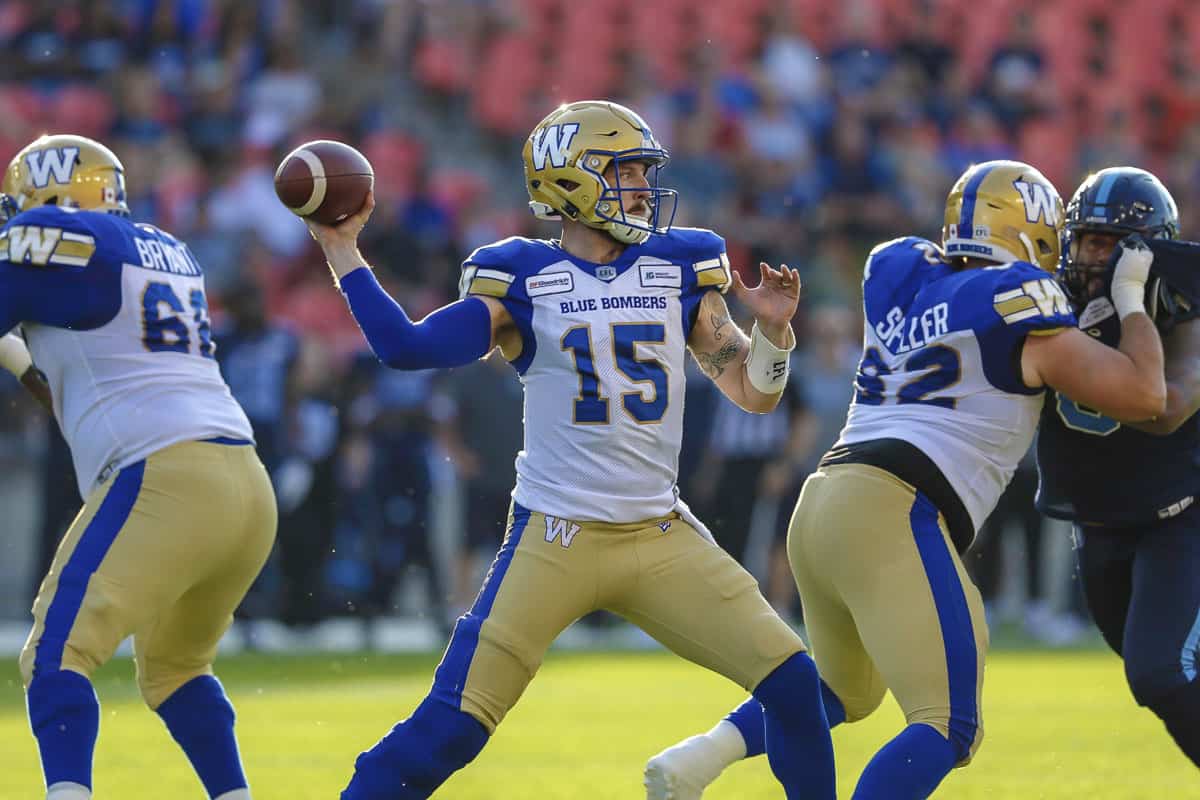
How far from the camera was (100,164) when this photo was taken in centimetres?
504

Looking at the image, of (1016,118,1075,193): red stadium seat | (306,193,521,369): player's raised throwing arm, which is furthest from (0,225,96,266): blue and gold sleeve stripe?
(1016,118,1075,193): red stadium seat

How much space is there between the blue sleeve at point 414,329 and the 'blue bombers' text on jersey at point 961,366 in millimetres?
1041

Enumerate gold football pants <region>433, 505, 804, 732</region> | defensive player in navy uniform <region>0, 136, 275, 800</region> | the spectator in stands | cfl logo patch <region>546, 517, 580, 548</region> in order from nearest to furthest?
gold football pants <region>433, 505, 804, 732</region>, cfl logo patch <region>546, 517, 580, 548</region>, defensive player in navy uniform <region>0, 136, 275, 800</region>, the spectator in stands

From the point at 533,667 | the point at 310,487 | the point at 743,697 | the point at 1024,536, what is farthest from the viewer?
the point at 1024,536

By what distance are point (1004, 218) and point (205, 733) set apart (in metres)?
2.55

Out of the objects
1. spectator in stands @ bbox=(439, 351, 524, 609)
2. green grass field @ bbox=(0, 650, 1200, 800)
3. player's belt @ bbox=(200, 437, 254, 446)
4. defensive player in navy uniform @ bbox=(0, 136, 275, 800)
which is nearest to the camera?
defensive player in navy uniform @ bbox=(0, 136, 275, 800)

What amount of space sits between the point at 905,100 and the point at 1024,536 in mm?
4355

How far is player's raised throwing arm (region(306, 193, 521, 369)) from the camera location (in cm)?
427

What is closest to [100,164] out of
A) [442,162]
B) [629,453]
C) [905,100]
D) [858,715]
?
[629,453]

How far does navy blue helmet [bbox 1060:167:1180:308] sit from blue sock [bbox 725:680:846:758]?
1309 mm

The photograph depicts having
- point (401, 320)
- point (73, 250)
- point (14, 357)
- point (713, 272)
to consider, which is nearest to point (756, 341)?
point (713, 272)

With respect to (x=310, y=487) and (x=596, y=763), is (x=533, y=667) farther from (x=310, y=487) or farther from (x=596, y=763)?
(x=310, y=487)

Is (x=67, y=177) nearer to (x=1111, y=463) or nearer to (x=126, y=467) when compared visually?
(x=126, y=467)

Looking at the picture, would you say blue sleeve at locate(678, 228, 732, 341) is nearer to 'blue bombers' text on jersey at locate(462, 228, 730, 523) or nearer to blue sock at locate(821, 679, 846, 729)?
'blue bombers' text on jersey at locate(462, 228, 730, 523)
